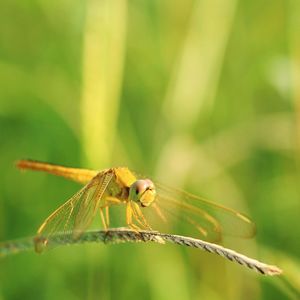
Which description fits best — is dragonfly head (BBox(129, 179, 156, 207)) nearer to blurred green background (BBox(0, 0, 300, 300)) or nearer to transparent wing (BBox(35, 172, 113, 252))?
transparent wing (BBox(35, 172, 113, 252))

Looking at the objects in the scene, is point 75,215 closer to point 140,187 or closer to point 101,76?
point 140,187

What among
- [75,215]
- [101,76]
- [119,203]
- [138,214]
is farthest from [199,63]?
[75,215]

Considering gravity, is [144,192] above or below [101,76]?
below

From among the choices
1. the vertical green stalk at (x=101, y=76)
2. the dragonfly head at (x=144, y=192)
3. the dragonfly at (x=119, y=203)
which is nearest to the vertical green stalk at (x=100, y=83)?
the vertical green stalk at (x=101, y=76)

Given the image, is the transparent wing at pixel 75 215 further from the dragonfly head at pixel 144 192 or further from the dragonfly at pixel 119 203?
the dragonfly head at pixel 144 192

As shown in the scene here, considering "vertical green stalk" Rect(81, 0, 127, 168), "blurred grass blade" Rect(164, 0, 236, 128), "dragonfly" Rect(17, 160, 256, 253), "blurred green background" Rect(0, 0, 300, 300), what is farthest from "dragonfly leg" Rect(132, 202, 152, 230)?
"blurred grass blade" Rect(164, 0, 236, 128)

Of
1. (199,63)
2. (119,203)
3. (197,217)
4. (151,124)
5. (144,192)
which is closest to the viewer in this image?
(144,192)
